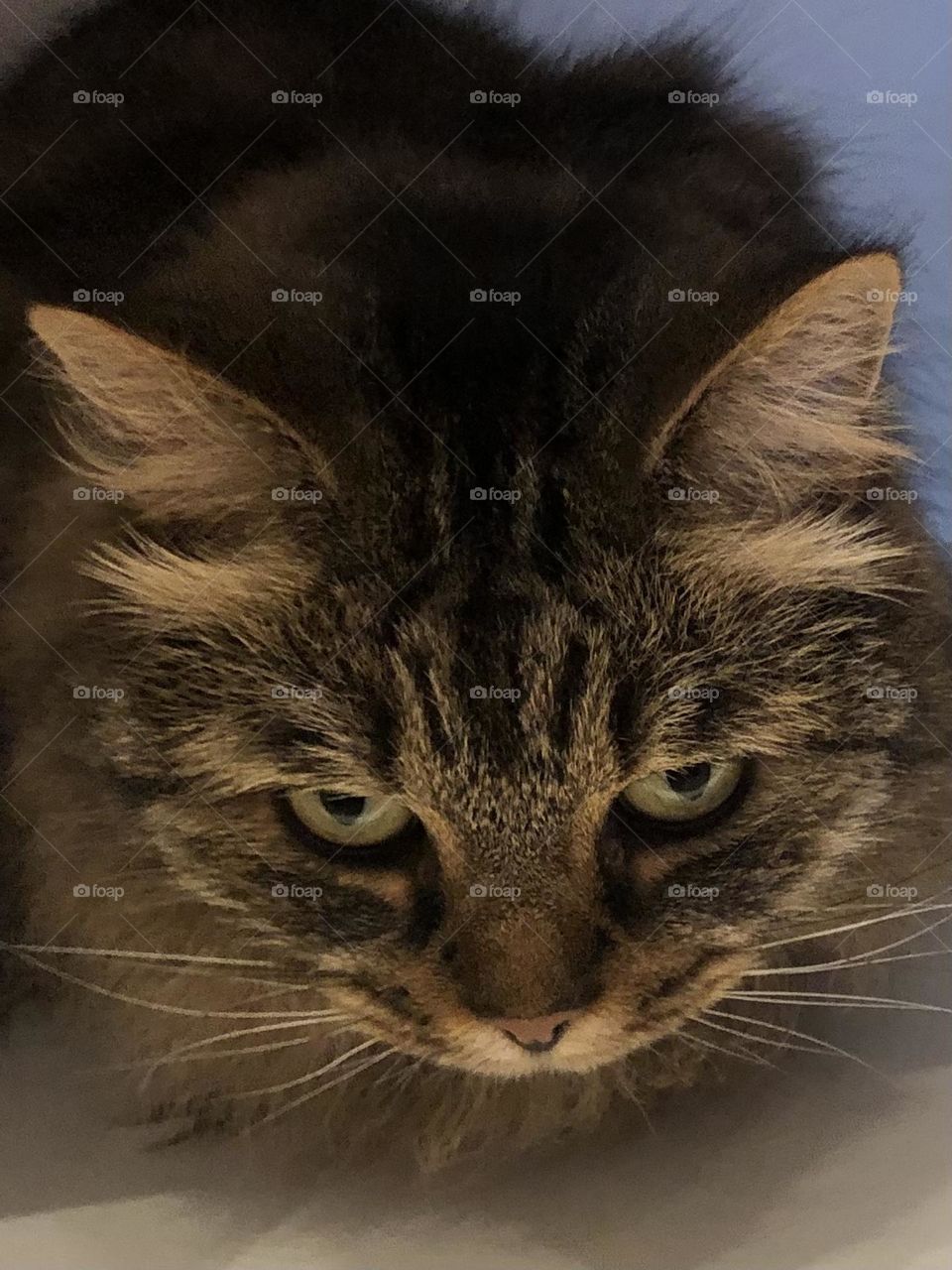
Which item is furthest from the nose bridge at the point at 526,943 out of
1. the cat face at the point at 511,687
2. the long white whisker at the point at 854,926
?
the long white whisker at the point at 854,926

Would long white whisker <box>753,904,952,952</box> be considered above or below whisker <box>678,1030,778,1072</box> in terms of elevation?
above

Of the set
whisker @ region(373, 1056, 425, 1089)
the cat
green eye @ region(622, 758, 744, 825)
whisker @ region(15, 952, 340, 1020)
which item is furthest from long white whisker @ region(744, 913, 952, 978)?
whisker @ region(15, 952, 340, 1020)

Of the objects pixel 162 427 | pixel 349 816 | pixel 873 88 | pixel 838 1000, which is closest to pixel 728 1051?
pixel 838 1000

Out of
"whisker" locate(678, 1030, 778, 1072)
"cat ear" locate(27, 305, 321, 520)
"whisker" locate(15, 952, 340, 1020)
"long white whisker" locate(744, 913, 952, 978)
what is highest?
"cat ear" locate(27, 305, 321, 520)

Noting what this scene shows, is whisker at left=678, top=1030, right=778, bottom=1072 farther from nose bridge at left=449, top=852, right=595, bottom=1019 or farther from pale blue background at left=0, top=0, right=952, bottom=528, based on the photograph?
pale blue background at left=0, top=0, right=952, bottom=528

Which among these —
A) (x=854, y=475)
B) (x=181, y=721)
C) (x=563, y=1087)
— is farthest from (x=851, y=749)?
(x=181, y=721)

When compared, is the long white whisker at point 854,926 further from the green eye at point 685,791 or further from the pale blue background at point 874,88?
the pale blue background at point 874,88

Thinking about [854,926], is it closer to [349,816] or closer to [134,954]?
[349,816]
